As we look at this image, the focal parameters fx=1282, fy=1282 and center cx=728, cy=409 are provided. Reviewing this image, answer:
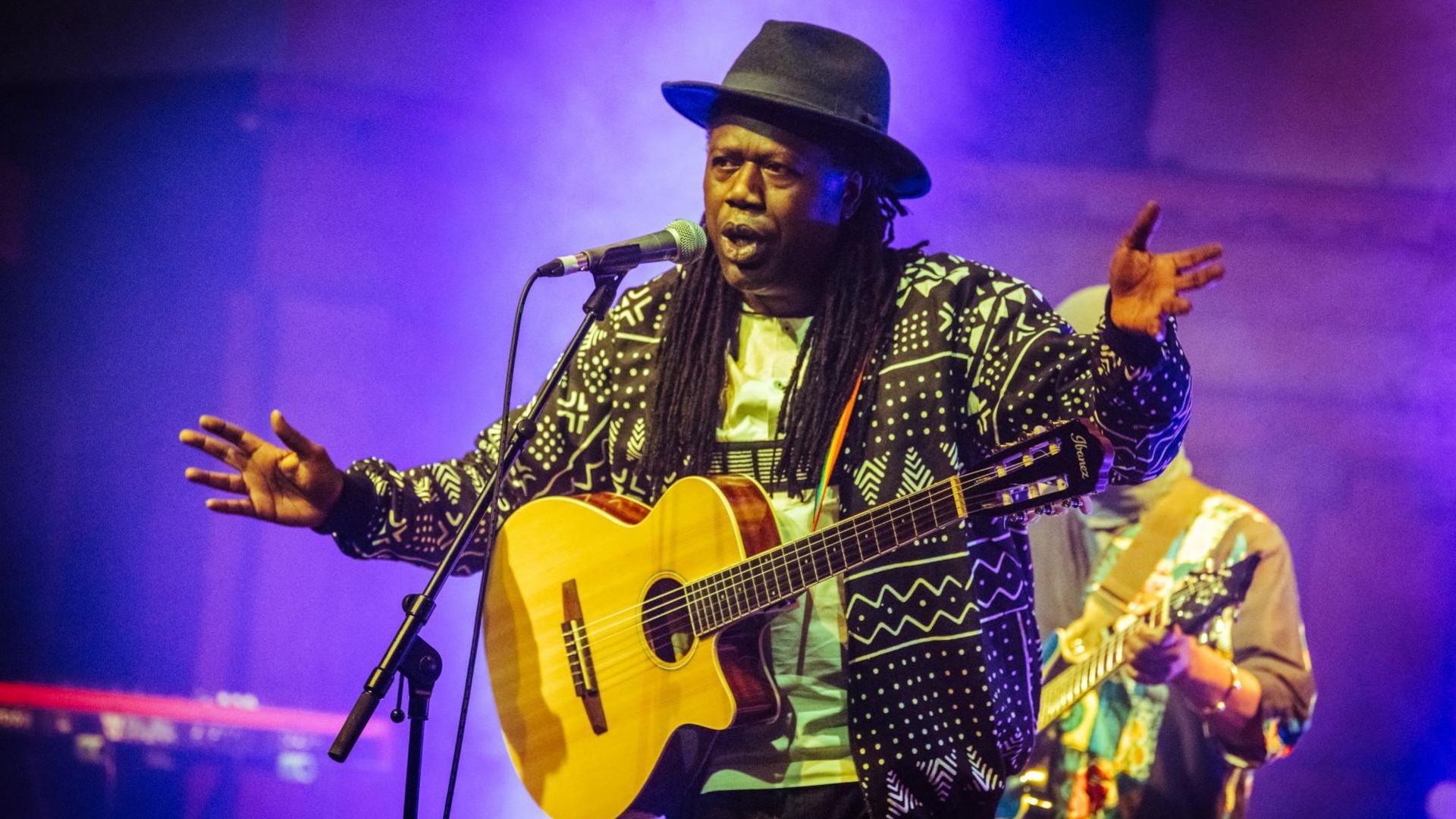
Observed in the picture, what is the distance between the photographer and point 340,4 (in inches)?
192

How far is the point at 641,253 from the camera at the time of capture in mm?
2482

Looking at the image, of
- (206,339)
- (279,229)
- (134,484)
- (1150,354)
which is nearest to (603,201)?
(279,229)

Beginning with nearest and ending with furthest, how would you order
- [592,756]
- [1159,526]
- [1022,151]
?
[592,756], [1159,526], [1022,151]

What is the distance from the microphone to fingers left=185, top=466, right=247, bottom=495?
85 cm

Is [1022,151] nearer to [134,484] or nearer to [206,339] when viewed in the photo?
[206,339]

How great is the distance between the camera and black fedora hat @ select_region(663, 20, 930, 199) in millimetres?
2664

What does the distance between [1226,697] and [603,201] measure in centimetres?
267

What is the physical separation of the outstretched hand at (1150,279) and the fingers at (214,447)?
178 cm

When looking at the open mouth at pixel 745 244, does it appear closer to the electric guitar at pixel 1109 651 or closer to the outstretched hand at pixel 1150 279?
the outstretched hand at pixel 1150 279

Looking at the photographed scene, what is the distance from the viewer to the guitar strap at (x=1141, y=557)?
4.07 m

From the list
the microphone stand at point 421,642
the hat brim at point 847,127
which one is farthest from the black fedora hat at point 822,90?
the microphone stand at point 421,642

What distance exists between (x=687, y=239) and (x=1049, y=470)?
867 mm

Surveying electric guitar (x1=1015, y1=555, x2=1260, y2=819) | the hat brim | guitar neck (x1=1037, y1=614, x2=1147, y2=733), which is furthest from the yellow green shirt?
guitar neck (x1=1037, y1=614, x2=1147, y2=733)

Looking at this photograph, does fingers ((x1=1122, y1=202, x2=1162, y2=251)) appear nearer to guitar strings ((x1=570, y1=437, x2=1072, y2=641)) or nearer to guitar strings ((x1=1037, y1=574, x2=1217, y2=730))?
guitar strings ((x1=570, y1=437, x2=1072, y2=641))
